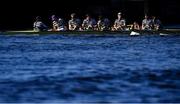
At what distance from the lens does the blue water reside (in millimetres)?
13773

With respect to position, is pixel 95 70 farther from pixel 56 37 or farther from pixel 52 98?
pixel 56 37

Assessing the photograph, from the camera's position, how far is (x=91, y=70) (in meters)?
18.5

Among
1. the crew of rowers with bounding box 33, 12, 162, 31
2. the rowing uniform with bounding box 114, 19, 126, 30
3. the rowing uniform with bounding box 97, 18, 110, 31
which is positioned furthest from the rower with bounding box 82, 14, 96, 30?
the rowing uniform with bounding box 114, 19, 126, 30

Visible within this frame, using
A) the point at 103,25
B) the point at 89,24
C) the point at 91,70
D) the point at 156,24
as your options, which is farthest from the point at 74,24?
the point at 91,70

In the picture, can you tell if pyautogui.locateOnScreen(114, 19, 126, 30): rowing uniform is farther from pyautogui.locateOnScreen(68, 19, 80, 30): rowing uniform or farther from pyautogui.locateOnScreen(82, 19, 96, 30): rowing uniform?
pyautogui.locateOnScreen(68, 19, 80, 30): rowing uniform

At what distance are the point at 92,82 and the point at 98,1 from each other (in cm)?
2706

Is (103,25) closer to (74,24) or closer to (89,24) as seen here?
(89,24)

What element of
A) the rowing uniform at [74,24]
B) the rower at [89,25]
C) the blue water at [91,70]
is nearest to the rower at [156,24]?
the blue water at [91,70]

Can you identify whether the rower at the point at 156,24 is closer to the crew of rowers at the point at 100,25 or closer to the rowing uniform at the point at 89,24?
the crew of rowers at the point at 100,25

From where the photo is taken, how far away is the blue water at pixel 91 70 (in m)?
13.8

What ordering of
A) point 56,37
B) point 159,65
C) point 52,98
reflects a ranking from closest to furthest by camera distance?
point 52,98 → point 159,65 → point 56,37

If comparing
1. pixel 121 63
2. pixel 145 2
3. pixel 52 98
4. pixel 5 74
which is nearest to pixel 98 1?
pixel 145 2

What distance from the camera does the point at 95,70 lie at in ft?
60.9

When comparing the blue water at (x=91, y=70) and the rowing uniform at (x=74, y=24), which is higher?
the rowing uniform at (x=74, y=24)
